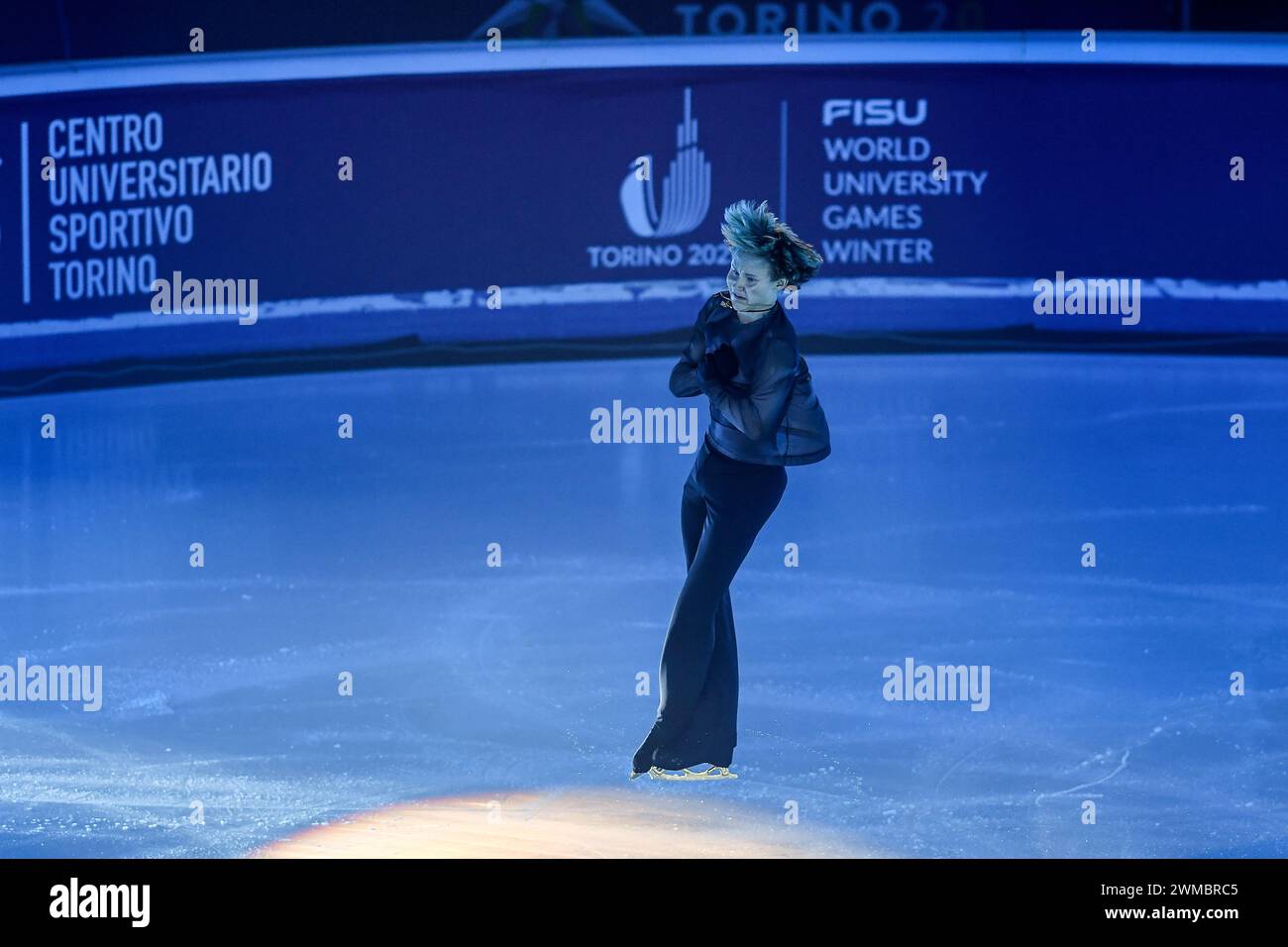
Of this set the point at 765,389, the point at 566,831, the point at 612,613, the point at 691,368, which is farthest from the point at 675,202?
the point at 566,831

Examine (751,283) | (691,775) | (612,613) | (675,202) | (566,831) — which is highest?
(675,202)

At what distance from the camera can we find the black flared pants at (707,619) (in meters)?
4.87

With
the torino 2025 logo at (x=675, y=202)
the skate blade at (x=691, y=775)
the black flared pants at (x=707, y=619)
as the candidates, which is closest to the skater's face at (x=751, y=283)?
the black flared pants at (x=707, y=619)

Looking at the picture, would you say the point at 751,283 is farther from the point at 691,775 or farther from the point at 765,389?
the point at 691,775

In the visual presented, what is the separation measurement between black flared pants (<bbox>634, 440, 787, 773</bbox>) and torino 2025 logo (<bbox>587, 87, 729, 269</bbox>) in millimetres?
7611

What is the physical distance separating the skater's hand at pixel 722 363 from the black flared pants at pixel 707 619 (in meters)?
0.29

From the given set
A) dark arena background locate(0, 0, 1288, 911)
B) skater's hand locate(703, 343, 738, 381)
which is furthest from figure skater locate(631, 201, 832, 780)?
dark arena background locate(0, 0, 1288, 911)

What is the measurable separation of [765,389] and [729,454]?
245mm

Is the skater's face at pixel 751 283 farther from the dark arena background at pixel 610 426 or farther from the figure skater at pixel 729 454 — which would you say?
the dark arena background at pixel 610 426

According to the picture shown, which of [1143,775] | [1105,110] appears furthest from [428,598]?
[1105,110]

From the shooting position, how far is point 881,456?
947cm

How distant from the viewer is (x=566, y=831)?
474 centimetres

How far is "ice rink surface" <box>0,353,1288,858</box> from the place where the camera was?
5.02 metres

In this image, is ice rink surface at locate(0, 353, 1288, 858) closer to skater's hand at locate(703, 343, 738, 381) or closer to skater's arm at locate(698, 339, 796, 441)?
skater's arm at locate(698, 339, 796, 441)
